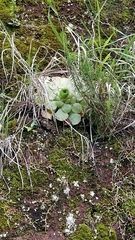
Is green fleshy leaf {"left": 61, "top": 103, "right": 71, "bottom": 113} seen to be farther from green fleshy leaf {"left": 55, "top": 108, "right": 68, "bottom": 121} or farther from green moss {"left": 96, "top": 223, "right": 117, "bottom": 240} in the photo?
green moss {"left": 96, "top": 223, "right": 117, "bottom": 240}

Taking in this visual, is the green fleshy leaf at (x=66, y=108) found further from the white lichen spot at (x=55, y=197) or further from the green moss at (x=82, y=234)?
the green moss at (x=82, y=234)

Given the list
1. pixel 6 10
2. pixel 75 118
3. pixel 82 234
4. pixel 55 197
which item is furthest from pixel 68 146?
pixel 6 10

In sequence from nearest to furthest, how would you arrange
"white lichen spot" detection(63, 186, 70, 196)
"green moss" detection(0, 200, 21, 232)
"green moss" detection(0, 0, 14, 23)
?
1. "green moss" detection(0, 200, 21, 232)
2. "white lichen spot" detection(63, 186, 70, 196)
3. "green moss" detection(0, 0, 14, 23)

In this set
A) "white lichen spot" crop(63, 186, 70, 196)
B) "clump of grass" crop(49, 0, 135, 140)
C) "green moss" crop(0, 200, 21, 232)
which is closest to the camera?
"green moss" crop(0, 200, 21, 232)

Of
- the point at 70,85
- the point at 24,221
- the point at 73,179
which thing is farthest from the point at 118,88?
the point at 24,221

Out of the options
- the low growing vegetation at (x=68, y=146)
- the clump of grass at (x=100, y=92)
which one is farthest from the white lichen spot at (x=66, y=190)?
the clump of grass at (x=100, y=92)

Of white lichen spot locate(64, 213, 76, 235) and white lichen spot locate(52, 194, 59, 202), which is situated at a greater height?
white lichen spot locate(52, 194, 59, 202)

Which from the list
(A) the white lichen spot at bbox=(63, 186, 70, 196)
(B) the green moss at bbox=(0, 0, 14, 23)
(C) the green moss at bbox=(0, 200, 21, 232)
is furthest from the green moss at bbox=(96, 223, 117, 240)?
(B) the green moss at bbox=(0, 0, 14, 23)
